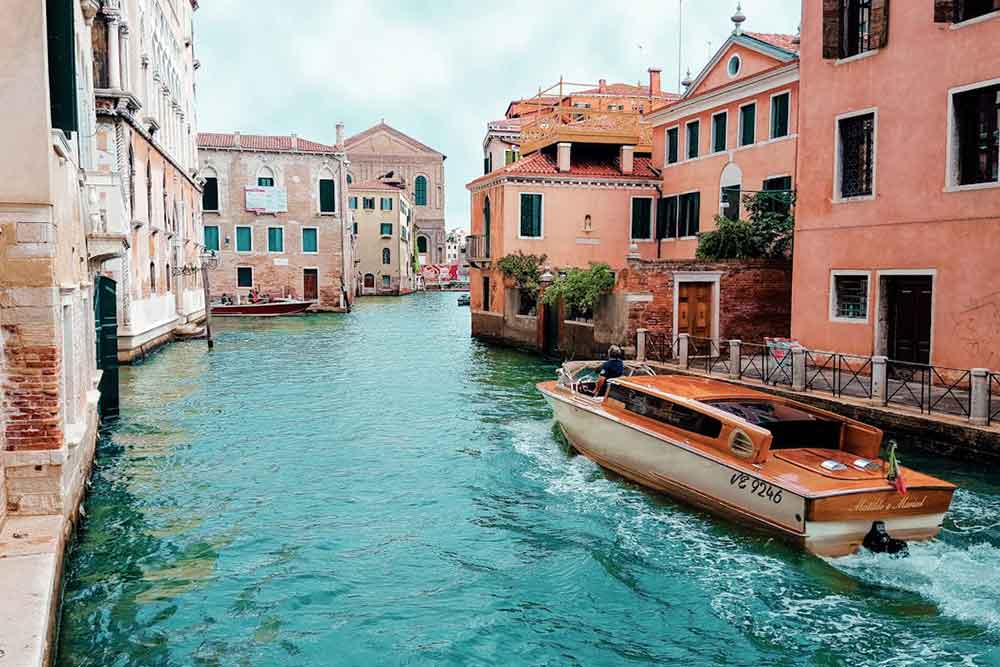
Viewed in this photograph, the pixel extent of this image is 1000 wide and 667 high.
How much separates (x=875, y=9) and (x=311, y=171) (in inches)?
1511

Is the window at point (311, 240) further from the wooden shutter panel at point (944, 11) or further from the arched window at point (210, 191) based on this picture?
the wooden shutter panel at point (944, 11)

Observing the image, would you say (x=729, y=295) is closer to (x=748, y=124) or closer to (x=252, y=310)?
(x=748, y=124)

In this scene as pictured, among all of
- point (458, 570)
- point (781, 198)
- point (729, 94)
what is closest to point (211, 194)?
point (729, 94)

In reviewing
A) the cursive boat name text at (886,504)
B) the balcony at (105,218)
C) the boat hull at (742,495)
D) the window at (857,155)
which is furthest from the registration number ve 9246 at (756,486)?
the balcony at (105,218)

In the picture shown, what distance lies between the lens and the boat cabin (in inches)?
346

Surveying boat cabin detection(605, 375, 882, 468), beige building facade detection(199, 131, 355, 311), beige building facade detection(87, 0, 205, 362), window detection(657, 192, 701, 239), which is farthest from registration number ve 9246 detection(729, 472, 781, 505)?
beige building facade detection(199, 131, 355, 311)

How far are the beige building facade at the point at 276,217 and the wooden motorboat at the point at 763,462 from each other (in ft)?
126

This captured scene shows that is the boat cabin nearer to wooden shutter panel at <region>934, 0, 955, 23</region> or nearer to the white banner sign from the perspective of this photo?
wooden shutter panel at <region>934, 0, 955, 23</region>

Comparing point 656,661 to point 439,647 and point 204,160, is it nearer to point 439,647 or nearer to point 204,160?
point 439,647

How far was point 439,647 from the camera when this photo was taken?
675 centimetres

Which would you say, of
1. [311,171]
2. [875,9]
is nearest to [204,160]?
[311,171]

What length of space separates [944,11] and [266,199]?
40.4 m

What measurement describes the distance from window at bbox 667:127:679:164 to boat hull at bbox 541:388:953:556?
17408mm

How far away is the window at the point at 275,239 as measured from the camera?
1924 inches
